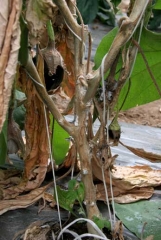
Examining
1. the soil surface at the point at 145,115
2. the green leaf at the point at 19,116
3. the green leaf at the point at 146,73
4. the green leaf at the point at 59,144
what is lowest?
the soil surface at the point at 145,115

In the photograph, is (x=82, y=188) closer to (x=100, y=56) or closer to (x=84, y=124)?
(x=84, y=124)

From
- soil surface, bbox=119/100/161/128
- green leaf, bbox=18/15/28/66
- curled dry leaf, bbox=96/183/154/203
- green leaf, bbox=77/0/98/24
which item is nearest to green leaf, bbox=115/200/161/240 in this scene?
curled dry leaf, bbox=96/183/154/203

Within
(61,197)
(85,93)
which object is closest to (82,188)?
(61,197)

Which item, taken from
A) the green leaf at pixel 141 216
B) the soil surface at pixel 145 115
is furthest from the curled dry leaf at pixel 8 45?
the soil surface at pixel 145 115

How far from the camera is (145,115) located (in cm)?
323

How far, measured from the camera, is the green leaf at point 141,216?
2.70 feet

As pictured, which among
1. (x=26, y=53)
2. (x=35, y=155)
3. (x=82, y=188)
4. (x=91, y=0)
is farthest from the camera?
(x=91, y=0)

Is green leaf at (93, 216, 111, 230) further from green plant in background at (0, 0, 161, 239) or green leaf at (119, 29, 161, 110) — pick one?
green leaf at (119, 29, 161, 110)

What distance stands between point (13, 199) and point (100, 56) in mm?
325

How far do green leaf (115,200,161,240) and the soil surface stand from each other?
213cm

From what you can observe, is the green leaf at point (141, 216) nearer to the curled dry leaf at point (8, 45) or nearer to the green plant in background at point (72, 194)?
the green plant in background at point (72, 194)

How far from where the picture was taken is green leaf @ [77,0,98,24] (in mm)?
4270

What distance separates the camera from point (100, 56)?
852mm

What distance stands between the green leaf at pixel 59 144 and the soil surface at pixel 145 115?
2.05 meters
